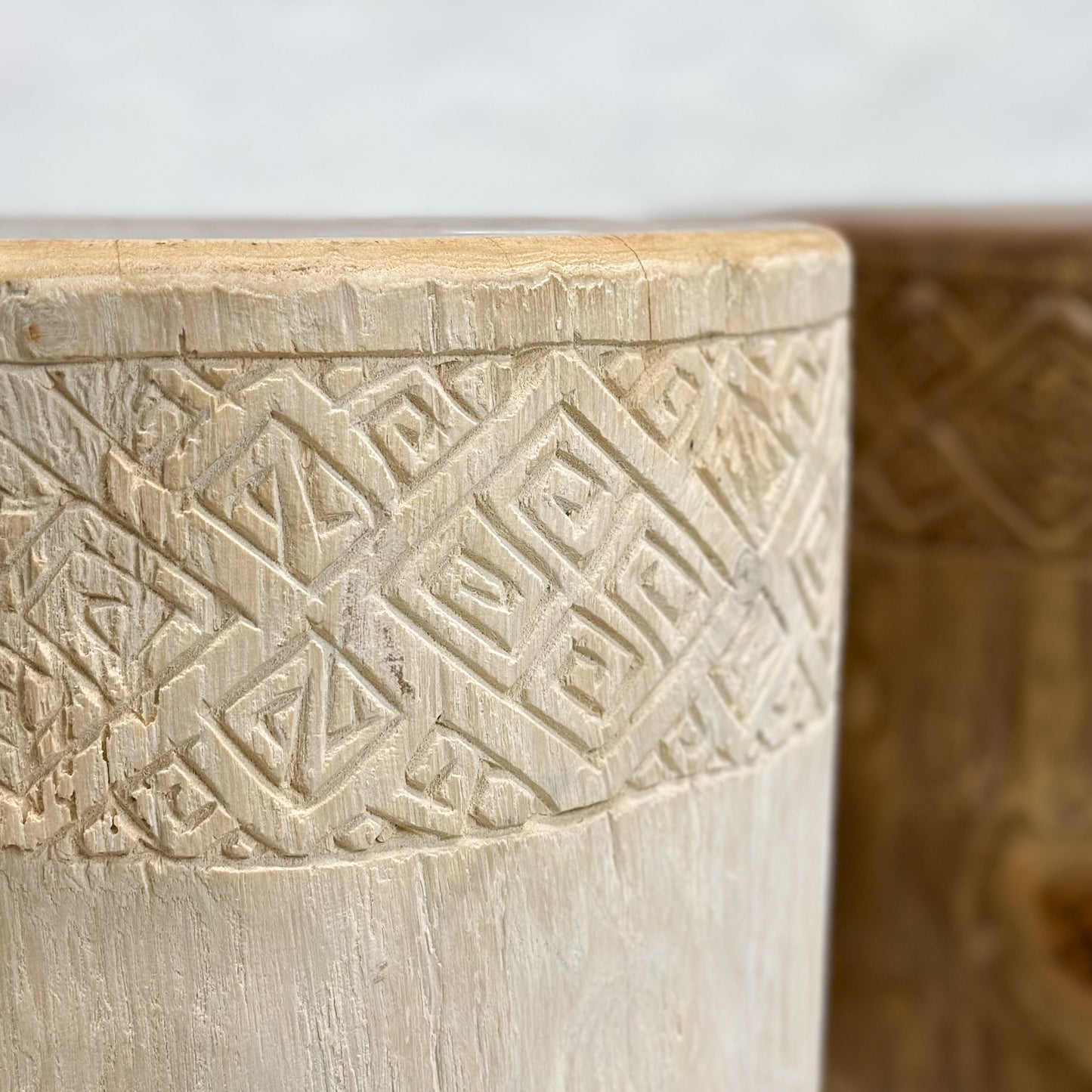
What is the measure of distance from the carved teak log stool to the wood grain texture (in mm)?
646

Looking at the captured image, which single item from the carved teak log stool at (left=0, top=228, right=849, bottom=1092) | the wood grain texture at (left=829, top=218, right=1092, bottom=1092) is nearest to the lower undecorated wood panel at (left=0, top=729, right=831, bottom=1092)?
the carved teak log stool at (left=0, top=228, right=849, bottom=1092)

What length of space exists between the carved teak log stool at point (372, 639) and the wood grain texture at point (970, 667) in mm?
646

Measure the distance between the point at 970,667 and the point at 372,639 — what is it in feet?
3.06

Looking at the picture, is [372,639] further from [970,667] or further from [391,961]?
[970,667]

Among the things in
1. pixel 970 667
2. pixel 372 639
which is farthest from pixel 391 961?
pixel 970 667

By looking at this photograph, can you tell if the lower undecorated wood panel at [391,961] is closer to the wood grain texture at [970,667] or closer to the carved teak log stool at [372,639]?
the carved teak log stool at [372,639]

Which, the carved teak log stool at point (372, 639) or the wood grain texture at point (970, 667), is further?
the wood grain texture at point (970, 667)

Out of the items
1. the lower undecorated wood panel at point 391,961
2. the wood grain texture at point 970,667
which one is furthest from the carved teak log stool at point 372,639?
the wood grain texture at point 970,667

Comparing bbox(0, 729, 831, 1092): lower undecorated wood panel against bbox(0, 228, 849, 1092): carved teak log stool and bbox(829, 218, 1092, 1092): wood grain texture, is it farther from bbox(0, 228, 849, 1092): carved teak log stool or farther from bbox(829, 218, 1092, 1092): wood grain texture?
bbox(829, 218, 1092, 1092): wood grain texture

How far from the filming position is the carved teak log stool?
2.02 feet

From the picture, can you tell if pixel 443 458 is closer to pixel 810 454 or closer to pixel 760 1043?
pixel 810 454

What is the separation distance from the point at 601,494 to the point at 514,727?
4.1 inches

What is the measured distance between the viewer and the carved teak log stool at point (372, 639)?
62 centimetres

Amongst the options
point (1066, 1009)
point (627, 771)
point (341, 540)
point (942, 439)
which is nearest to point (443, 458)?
point (341, 540)
